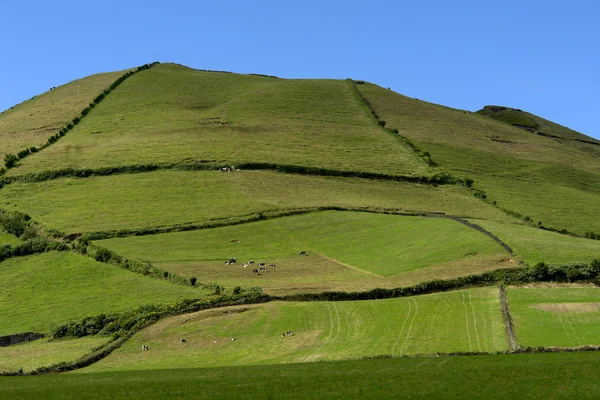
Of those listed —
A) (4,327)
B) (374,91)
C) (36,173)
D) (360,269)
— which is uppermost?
(374,91)

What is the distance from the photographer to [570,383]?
32062 mm

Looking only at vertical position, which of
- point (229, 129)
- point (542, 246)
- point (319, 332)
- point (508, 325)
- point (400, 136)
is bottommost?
point (319, 332)

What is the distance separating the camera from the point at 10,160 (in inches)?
4176

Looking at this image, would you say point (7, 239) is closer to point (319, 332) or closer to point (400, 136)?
point (319, 332)

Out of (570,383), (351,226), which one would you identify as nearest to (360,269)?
(351,226)

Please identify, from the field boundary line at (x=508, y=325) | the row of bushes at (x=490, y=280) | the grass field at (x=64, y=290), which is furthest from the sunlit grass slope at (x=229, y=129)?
the field boundary line at (x=508, y=325)

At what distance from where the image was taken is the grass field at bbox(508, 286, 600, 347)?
42.3 meters

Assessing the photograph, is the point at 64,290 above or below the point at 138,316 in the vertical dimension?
above

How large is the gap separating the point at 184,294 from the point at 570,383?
35225mm

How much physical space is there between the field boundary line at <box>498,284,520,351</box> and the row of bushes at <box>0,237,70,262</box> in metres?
44.7

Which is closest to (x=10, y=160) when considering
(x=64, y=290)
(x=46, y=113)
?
(x=46, y=113)

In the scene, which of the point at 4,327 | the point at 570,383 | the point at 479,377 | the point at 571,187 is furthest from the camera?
the point at 571,187

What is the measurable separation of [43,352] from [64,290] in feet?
45.5

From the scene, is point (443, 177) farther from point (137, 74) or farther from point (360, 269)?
point (137, 74)
